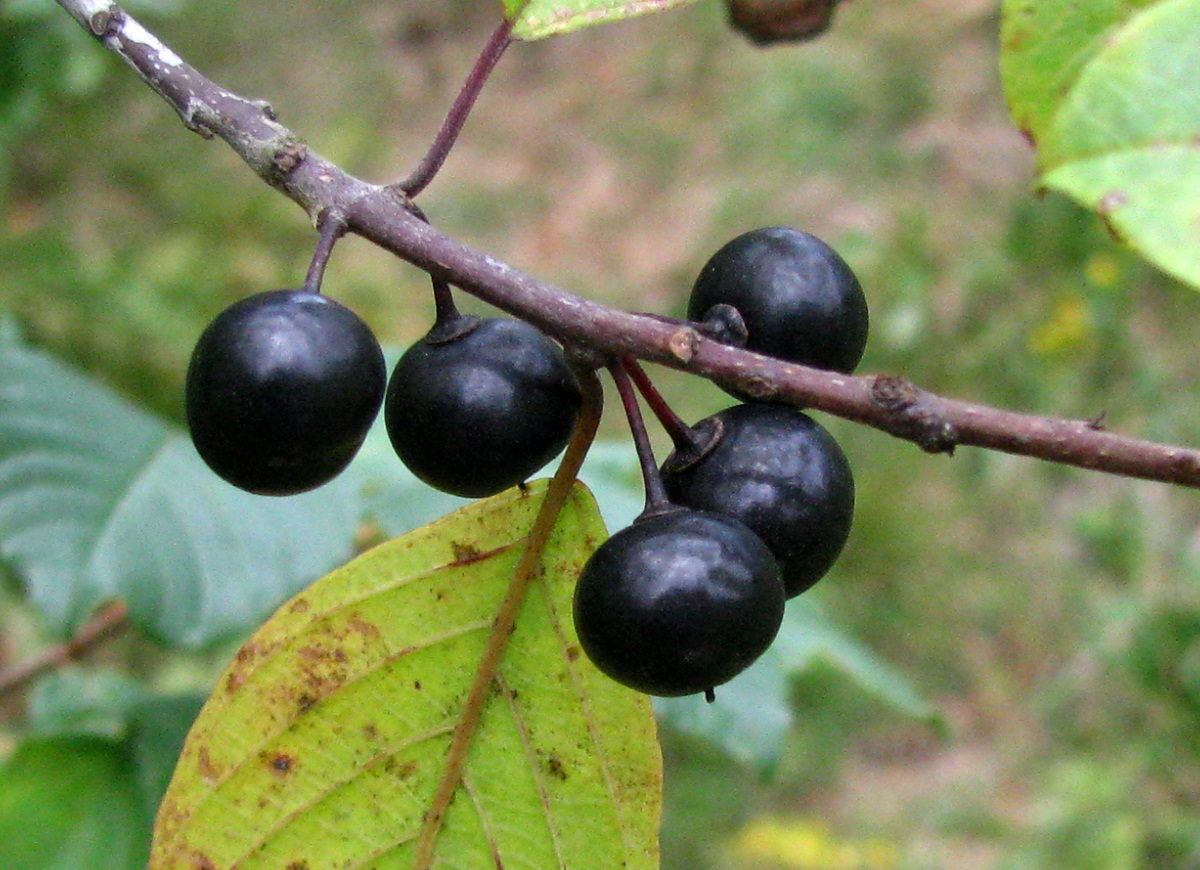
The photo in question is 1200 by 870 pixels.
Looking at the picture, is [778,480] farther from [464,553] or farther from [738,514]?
[464,553]

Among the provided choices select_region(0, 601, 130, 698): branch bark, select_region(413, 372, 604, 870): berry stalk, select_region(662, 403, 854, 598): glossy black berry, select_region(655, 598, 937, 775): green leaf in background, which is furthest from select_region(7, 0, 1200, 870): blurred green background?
select_region(662, 403, 854, 598): glossy black berry

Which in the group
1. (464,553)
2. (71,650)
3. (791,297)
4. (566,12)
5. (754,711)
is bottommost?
(71,650)

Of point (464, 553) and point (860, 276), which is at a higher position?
point (464, 553)

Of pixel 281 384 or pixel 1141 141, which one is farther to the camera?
pixel 281 384

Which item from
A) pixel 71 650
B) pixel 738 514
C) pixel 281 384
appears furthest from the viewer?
pixel 71 650

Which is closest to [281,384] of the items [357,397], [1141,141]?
[357,397]

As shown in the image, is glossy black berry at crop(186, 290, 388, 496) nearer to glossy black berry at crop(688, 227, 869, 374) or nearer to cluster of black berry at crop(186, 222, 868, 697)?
cluster of black berry at crop(186, 222, 868, 697)

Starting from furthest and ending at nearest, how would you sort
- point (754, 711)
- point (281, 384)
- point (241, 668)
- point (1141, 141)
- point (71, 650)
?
1. point (71, 650)
2. point (754, 711)
3. point (241, 668)
4. point (281, 384)
5. point (1141, 141)
